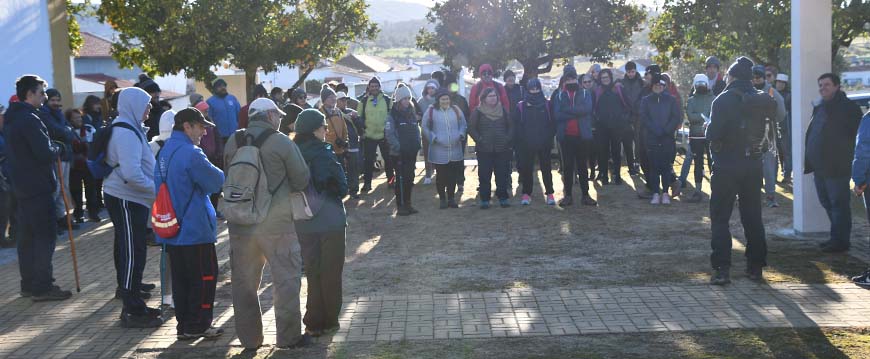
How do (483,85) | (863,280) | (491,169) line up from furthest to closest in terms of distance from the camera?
(483,85), (491,169), (863,280)

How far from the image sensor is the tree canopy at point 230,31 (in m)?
23.1

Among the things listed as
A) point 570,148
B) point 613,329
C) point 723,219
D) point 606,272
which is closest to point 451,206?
point 570,148

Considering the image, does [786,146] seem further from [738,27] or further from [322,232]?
[738,27]

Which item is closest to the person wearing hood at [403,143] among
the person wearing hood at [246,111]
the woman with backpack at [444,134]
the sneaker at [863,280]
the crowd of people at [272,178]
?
the crowd of people at [272,178]

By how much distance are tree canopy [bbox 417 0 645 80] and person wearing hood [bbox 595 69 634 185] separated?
14.8m

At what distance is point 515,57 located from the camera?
3156 centimetres

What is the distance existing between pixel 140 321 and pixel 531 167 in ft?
24.5

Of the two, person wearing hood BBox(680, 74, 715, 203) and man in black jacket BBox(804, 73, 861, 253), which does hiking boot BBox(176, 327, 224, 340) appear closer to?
man in black jacket BBox(804, 73, 861, 253)

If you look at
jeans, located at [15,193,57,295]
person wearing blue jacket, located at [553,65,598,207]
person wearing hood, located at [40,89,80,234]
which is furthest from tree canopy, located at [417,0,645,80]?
jeans, located at [15,193,57,295]

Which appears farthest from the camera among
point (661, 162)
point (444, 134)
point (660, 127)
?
point (444, 134)

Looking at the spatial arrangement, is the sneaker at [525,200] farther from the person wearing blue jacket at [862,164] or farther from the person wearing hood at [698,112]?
the person wearing blue jacket at [862,164]

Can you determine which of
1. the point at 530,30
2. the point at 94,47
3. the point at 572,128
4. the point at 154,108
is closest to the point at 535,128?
the point at 572,128

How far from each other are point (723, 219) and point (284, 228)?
386cm

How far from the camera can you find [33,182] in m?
8.89
